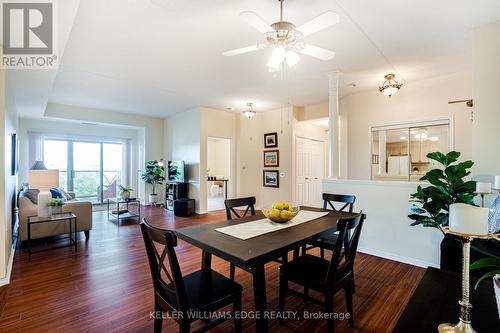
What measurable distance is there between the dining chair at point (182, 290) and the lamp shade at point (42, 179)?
2.94 meters

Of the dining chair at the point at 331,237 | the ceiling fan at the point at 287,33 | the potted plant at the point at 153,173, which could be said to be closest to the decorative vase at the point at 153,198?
the potted plant at the point at 153,173

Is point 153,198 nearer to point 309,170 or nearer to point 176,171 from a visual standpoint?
point 176,171

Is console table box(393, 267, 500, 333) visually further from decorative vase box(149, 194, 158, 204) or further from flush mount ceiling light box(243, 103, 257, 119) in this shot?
decorative vase box(149, 194, 158, 204)

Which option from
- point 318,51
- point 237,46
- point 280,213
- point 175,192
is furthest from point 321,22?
point 175,192

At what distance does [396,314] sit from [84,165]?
27.4 ft

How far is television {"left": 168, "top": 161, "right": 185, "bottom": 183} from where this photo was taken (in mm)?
6863

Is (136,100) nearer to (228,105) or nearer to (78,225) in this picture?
(228,105)

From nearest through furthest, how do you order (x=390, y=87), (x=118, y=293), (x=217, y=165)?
1. (x=118, y=293)
2. (x=390, y=87)
3. (x=217, y=165)

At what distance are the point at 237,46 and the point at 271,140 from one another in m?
3.81

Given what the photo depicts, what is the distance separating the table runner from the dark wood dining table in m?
0.06

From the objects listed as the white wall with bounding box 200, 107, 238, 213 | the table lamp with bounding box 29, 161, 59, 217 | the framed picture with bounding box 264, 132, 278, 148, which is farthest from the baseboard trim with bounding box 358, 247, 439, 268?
the table lamp with bounding box 29, 161, 59, 217

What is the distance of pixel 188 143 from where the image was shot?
694cm

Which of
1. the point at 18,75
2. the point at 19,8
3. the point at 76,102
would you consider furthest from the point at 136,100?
the point at 19,8

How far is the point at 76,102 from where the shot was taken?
603 cm
